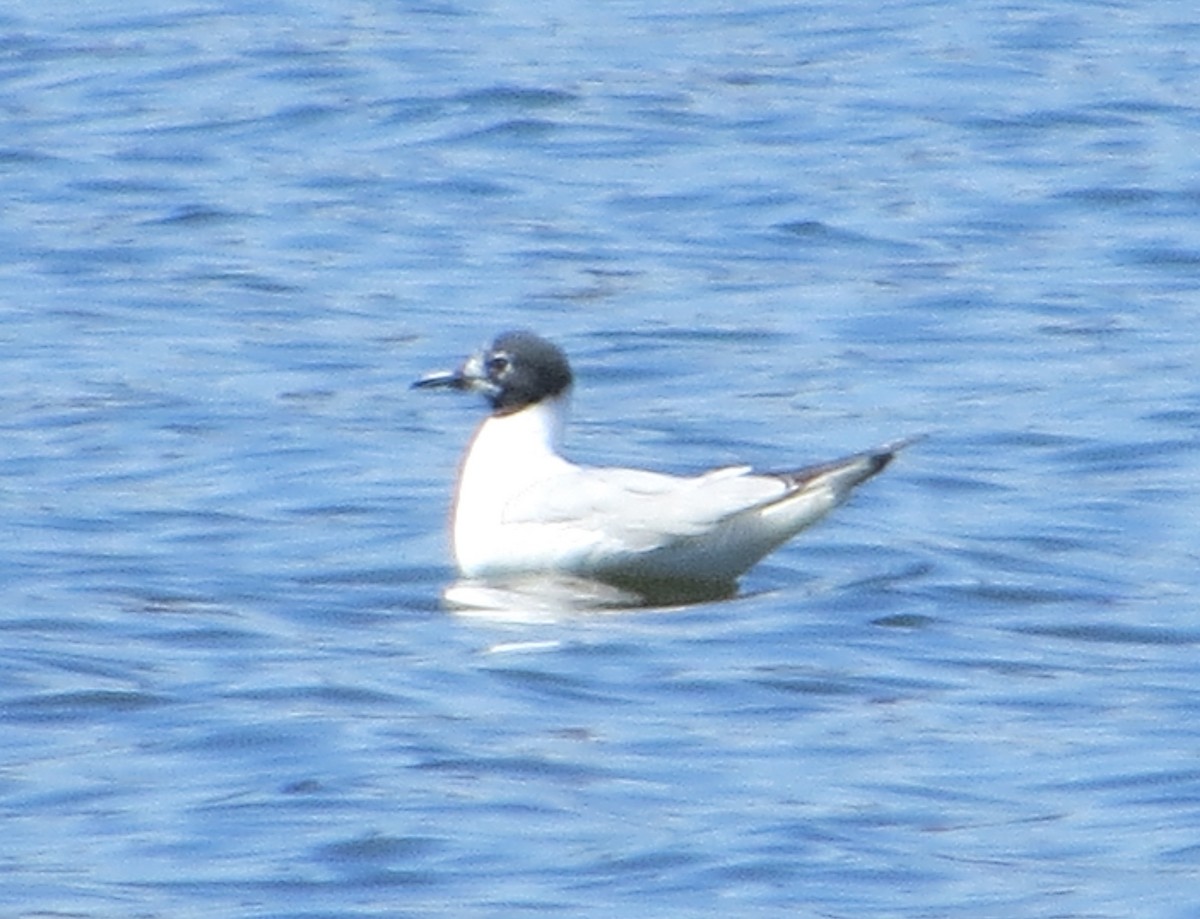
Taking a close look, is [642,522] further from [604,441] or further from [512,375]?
[604,441]

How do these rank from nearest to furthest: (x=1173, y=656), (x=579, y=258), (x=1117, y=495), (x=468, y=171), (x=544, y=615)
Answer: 1. (x=1173, y=656)
2. (x=544, y=615)
3. (x=1117, y=495)
4. (x=579, y=258)
5. (x=468, y=171)

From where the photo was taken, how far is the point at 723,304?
49.1ft

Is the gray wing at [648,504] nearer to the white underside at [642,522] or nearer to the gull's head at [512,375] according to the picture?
the white underside at [642,522]

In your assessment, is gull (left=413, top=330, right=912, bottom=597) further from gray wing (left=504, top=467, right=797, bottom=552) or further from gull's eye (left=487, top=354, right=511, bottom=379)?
gull's eye (left=487, top=354, right=511, bottom=379)

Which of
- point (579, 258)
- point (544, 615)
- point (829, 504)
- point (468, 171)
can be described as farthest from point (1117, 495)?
point (468, 171)

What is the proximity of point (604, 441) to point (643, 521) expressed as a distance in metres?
2.20

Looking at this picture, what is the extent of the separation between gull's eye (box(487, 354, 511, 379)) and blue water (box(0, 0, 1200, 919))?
578 millimetres

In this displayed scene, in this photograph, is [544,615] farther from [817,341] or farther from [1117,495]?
[817,341]

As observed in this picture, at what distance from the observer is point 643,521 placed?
10961 millimetres

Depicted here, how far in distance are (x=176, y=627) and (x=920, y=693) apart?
2119 millimetres

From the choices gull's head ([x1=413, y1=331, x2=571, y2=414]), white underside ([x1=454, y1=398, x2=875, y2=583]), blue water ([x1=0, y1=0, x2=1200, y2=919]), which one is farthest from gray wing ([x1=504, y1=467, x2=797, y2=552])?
gull's head ([x1=413, y1=331, x2=571, y2=414])

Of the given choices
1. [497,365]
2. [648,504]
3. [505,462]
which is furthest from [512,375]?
[648,504]

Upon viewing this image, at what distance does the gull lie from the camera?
430 inches

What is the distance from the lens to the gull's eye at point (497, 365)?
459 inches
